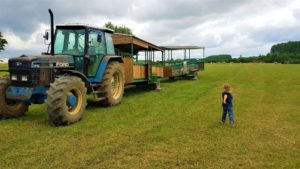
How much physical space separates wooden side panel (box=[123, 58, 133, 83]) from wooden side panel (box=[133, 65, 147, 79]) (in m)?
0.67

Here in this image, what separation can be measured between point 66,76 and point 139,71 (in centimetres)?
666

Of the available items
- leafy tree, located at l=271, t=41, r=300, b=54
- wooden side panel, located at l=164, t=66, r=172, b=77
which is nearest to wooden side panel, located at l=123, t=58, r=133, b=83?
wooden side panel, located at l=164, t=66, r=172, b=77

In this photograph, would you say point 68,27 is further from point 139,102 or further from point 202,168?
point 202,168

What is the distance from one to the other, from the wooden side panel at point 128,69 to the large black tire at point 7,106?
4750mm

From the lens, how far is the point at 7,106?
10.0m

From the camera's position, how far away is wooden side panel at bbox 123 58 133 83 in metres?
14.4

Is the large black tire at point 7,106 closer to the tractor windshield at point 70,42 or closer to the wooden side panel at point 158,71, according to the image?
the tractor windshield at point 70,42

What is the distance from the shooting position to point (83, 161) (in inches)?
246

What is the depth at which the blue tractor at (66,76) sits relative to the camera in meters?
9.10

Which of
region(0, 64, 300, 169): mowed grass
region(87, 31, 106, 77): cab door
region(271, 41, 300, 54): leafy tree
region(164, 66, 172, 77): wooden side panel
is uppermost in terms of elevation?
region(271, 41, 300, 54): leafy tree

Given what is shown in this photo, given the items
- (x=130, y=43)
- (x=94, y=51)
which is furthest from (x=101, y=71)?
(x=130, y=43)

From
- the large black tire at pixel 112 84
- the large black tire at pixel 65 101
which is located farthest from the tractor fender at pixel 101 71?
the large black tire at pixel 65 101

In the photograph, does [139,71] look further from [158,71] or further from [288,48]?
[288,48]

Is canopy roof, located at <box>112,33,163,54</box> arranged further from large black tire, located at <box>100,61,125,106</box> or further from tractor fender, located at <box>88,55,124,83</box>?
tractor fender, located at <box>88,55,124,83</box>
